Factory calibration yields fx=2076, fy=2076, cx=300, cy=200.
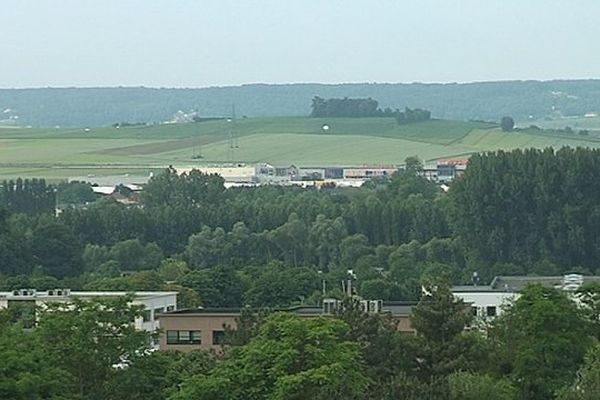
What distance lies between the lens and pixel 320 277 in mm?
85188

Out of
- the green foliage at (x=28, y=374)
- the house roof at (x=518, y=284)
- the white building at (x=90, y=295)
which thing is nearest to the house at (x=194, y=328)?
the white building at (x=90, y=295)

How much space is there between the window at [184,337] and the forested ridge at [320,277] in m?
4.66

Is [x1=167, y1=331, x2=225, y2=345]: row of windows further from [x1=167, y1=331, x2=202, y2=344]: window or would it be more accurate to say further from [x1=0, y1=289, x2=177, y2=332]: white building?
[x1=0, y1=289, x2=177, y2=332]: white building

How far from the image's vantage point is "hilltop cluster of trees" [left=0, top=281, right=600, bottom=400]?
38.2 meters

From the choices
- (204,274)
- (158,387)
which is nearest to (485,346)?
(158,387)

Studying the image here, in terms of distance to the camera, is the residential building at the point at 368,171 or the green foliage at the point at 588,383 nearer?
the green foliage at the point at 588,383

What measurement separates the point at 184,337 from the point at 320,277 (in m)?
25.3

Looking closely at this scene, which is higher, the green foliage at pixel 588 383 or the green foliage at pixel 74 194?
the green foliage at pixel 588 383

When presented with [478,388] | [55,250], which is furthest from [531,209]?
[478,388]

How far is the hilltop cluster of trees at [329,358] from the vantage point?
38.2m

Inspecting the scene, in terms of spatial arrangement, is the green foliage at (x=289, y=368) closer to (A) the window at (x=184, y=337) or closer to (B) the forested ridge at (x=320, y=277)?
(B) the forested ridge at (x=320, y=277)

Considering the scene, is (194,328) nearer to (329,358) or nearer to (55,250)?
(329,358)

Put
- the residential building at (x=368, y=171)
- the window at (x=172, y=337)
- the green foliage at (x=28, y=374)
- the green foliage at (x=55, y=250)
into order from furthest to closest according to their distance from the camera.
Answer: the residential building at (x=368, y=171)
the green foliage at (x=55, y=250)
the window at (x=172, y=337)
the green foliage at (x=28, y=374)

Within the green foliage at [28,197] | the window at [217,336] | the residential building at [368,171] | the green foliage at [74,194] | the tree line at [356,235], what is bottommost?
the residential building at [368,171]
